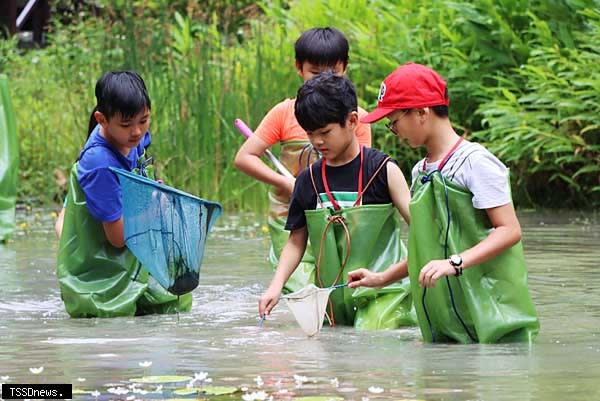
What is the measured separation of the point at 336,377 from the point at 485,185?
1.07 m

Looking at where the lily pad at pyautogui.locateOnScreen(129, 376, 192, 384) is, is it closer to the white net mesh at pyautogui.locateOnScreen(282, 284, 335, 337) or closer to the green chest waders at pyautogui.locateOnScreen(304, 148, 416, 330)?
the white net mesh at pyautogui.locateOnScreen(282, 284, 335, 337)

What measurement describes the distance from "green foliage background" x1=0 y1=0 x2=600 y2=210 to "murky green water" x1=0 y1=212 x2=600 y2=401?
4.49 metres

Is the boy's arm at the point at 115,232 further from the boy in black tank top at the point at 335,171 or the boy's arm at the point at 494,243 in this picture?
the boy's arm at the point at 494,243

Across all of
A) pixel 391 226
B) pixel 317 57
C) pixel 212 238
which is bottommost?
pixel 212 238

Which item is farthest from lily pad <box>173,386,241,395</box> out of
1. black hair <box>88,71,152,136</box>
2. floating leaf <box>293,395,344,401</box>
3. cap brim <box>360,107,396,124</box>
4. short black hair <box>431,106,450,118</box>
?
black hair <box>88,71,152,136</box>

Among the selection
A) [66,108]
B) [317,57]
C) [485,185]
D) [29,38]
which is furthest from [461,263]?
[29,38]

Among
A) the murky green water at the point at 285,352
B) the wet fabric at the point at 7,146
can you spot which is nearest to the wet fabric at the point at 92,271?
the murky green water at the point at 285,352

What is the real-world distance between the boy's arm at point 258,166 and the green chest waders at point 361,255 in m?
0.89

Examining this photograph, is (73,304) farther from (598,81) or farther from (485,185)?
(598,81)

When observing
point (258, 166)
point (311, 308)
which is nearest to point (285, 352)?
point (311, 308)

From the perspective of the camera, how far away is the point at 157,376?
506 centimetres

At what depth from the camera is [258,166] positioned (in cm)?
744

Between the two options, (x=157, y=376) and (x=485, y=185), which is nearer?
(x=157, y=376)

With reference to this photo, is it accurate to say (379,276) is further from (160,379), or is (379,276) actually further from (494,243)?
(160,379)
